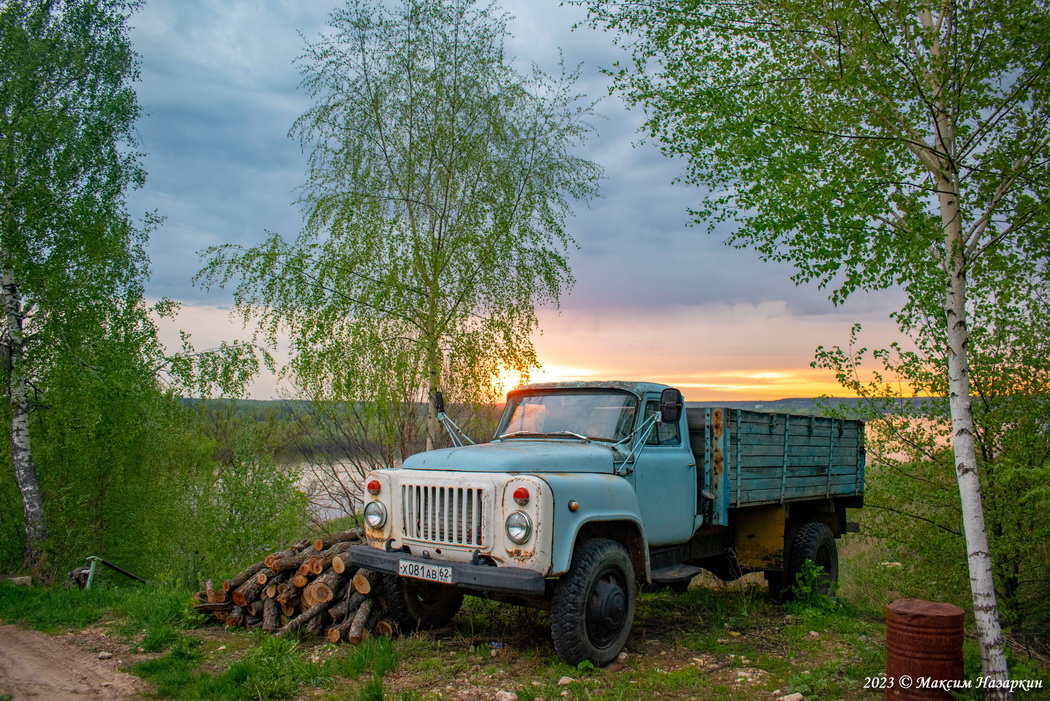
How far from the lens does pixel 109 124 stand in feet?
47.6

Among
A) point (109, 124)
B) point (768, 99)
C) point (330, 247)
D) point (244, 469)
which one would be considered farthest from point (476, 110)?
point (244, 469)

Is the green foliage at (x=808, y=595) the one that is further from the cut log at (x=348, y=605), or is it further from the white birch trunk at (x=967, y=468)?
the cut log at (x=348, y=605)

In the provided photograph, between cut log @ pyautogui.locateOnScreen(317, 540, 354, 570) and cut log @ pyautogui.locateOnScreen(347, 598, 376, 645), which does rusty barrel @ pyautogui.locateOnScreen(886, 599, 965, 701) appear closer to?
cut log @ pyautogui.locateOnScreen(347, 598, 376, 645)

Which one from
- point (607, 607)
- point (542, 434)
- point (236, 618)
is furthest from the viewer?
point (236, 618)

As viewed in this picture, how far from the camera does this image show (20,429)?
1293 centimetres

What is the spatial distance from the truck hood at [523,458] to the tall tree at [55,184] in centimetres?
1044

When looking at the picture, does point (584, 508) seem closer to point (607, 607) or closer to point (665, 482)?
point (607, 607)

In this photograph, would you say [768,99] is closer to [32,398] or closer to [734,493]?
[734,493]

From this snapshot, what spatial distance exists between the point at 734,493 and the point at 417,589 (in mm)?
3078

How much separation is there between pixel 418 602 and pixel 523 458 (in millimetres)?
1829

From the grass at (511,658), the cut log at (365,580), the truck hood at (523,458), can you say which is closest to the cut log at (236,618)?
the grass at (511,658)

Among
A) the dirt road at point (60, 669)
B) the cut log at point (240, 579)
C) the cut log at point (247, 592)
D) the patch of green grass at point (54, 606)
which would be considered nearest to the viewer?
the dirt road at point (60, 669)

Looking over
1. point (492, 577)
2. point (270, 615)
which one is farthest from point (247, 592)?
point (492, 577)

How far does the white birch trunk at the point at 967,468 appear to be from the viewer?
4.98m
